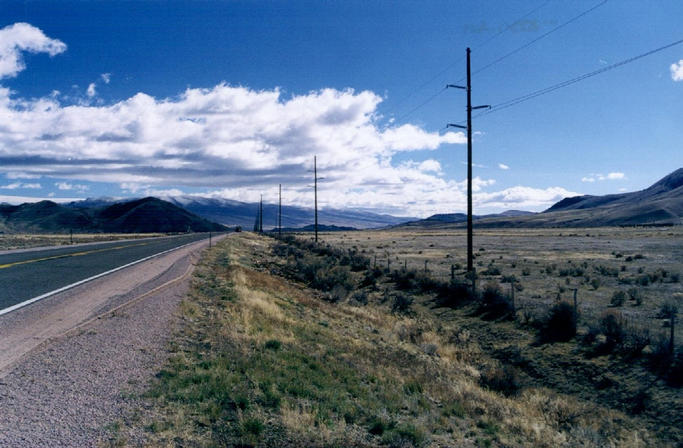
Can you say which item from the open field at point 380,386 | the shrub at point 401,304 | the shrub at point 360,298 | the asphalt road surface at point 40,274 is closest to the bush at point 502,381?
the open field at point 380,386

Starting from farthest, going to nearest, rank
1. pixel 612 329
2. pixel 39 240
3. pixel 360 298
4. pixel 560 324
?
1. pixel 39 240
2. pixel 360 298
3. pixel 560 324
4. pixel 612 329

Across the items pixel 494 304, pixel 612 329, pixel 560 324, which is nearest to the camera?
pixel 612 329

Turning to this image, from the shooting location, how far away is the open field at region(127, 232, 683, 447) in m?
6.23

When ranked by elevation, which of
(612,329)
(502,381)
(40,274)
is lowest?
(502,381)

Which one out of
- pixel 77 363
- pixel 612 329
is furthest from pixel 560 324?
pixel 77 363

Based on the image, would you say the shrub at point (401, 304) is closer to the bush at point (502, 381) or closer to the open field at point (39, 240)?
the bush at point (502, 381)

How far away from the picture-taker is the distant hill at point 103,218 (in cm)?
14462

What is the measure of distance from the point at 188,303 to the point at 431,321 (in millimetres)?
10906

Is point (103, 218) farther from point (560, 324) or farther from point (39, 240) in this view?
point (560, 324)

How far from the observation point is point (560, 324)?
15836mm

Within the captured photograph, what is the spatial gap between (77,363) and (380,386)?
5522 millimetres

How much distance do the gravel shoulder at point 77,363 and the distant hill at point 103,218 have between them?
5708 inches

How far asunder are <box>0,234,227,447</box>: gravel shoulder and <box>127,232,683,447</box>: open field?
375 mm

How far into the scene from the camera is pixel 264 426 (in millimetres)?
5984
